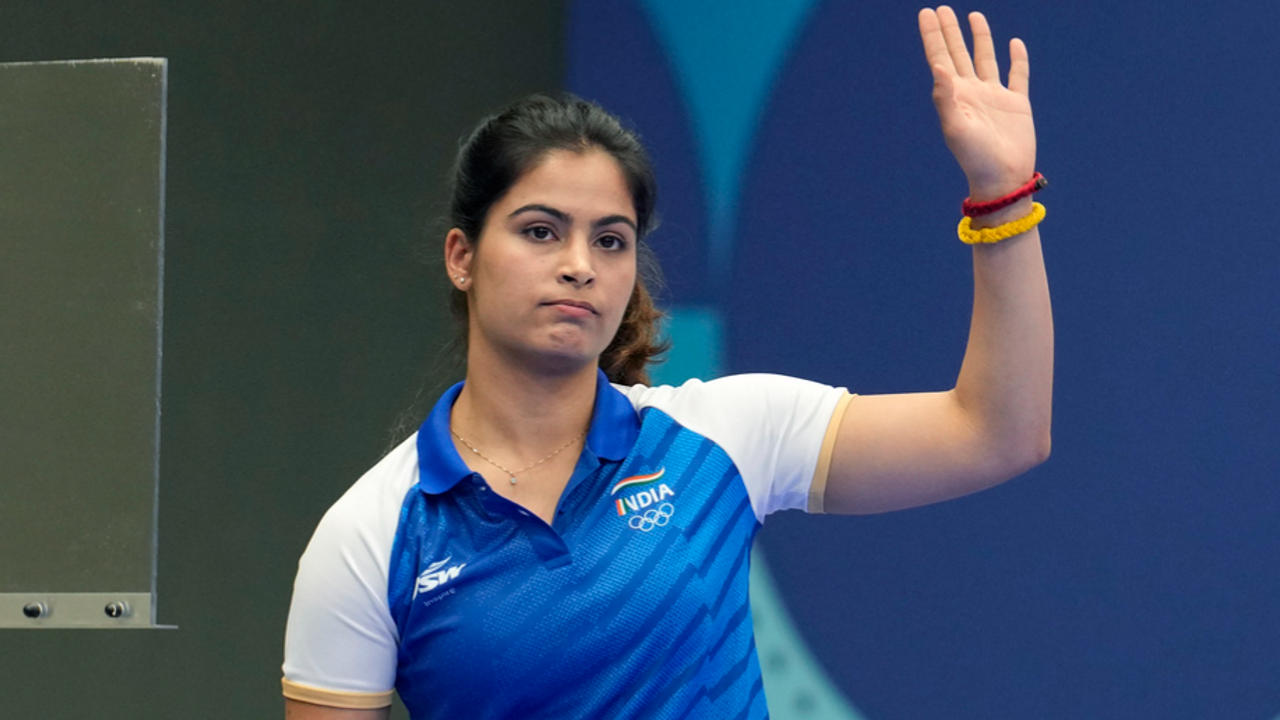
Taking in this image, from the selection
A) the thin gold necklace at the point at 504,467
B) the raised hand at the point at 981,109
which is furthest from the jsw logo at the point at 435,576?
the raised hand at the point at 981,109

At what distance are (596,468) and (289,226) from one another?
71.5 inches

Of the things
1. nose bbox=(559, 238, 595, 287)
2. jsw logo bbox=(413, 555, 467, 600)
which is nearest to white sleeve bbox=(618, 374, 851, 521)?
nose bbox=(559, 238, 595, 287)

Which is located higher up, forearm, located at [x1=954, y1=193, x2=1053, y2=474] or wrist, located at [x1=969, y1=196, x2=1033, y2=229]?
wrist, located at [x1=969, y1=196, x2=1033, y2=229]

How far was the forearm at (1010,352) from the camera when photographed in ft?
5.08

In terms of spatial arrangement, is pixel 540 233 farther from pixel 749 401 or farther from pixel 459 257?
pixel 749 401

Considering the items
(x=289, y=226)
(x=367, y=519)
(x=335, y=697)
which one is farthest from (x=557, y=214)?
(x=289, y=226)

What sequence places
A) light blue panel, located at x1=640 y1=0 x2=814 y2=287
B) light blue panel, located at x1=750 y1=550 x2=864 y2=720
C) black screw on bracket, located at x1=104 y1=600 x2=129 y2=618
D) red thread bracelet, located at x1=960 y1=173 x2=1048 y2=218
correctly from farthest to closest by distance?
light blue panel, located at x1=640 y1=0 x2=814 y2=287, light blue panel, located at x1=750 y1=550 x2=864 y2=720, black screw on bracket, located at x1=104 y1=600 x2=129 y2=618, red thread bracelet, located at x1=960 y1=173 x2=1048 y2=218

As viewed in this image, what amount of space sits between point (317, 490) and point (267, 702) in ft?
1.65

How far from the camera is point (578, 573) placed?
1.65 meters

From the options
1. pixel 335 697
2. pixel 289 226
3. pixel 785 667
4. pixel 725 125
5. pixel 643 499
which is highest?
pixel 725 125

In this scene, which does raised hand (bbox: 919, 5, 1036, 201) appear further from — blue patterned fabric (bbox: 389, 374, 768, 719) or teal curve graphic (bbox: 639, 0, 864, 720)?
teal curve graphic (bbox: 639, 0, 864, 720)

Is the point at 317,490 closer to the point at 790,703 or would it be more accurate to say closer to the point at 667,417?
the point at 790,703

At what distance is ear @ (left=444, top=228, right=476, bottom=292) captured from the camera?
6.07 feet

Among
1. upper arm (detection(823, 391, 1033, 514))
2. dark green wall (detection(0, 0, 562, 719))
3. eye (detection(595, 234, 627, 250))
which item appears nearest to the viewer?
upper arm (detection(823, 391, 1033, 514))
